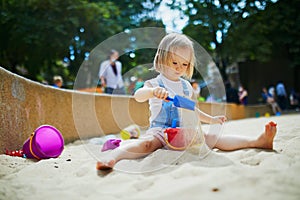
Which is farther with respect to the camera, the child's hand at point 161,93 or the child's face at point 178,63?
the child's face at point 178,63

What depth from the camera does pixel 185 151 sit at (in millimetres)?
1988

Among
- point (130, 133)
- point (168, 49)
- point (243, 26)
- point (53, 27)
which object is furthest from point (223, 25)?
point (168, 49)

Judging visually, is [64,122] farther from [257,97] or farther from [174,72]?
[257,97]

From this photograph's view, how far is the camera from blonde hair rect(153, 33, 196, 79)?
214 centimetres

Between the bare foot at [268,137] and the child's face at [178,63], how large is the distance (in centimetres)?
75

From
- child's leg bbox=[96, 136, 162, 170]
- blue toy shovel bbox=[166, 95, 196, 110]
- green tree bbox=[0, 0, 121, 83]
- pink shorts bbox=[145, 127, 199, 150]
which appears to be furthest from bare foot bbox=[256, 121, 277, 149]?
green tree bbox=[0, 0, 121, 83]

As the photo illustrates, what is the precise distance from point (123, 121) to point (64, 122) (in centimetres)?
130

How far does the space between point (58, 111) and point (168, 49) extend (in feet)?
6.87

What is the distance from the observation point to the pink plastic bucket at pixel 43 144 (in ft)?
7.52

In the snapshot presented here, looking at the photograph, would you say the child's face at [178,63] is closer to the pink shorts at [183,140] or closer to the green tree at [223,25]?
the pink shorts at [183,140]

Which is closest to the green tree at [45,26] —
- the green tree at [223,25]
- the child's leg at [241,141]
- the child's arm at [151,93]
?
the green tree at [223,25]

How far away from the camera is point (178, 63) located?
213cm

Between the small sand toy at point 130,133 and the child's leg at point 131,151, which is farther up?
the child's leg at point 131,151

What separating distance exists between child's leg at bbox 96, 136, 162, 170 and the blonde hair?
607 millimetres
